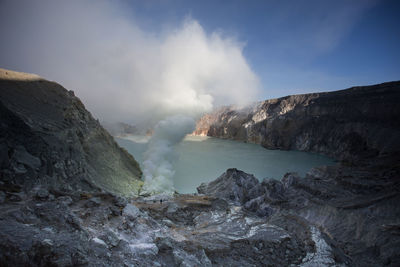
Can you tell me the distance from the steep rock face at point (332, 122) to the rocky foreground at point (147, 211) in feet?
33.7

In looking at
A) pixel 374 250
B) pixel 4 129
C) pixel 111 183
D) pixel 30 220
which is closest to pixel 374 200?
pixel 374 250

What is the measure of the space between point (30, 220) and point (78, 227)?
1.99ft

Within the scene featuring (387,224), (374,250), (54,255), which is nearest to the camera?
(54,255)

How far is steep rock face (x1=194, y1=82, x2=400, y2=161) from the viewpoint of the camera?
18469 millimetres

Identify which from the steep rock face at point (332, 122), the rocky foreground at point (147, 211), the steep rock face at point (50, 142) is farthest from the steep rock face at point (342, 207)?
the steep rock face at point (332, 122)

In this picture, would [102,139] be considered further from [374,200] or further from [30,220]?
[374,200]

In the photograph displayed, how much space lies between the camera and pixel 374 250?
389 centimetres

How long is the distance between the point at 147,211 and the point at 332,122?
1138 inches

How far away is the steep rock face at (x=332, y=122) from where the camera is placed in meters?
18.5

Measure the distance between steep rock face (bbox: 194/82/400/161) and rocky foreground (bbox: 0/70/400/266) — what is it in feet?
33.7

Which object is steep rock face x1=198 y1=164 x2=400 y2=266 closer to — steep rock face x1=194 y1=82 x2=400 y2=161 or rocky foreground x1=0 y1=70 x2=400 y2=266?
rocky foreground x1=0 y1=70 x2=400 y2=266

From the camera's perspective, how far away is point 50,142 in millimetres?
6289

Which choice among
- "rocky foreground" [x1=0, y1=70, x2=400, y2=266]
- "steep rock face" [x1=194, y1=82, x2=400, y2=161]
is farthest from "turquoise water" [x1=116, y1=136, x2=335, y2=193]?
"rocky foreground" [x1=0, y1=70, x2=400, y2=266]

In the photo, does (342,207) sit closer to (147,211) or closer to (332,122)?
(147,211)
